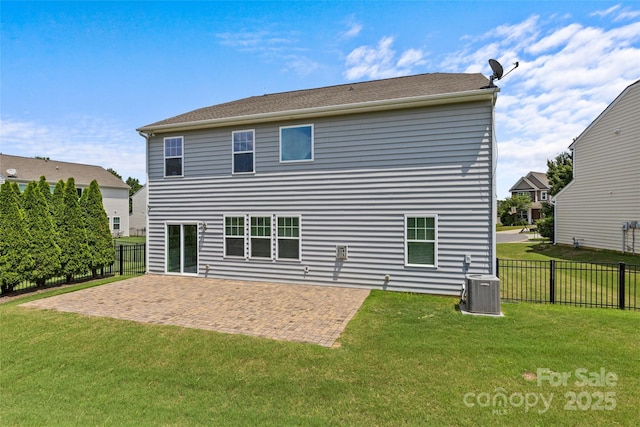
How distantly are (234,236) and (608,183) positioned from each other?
19218 mm

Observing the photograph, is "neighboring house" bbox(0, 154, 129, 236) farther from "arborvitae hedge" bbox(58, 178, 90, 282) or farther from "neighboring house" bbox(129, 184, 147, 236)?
"arborvitae hedge" bbox(58, 178, 90, 282)

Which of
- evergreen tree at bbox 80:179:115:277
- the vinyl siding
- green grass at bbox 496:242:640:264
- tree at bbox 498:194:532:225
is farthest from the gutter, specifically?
tree at bbox 498:194:532:225

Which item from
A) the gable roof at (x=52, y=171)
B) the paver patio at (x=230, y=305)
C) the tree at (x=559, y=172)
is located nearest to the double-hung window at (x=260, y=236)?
the paver patio at (x=230, y=305)

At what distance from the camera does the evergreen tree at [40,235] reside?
8898 mm

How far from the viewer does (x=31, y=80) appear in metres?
10.6

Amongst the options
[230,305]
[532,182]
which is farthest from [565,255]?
[532,182]

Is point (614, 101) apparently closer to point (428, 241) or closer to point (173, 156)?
point (428, 241)

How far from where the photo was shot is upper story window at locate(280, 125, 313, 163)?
357 inches

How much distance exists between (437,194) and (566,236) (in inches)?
672

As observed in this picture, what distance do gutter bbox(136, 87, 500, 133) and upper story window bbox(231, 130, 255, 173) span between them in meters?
0.39

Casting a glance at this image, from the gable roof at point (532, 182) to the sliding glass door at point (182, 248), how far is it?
5312cm

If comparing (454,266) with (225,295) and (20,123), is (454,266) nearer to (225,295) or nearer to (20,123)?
(225,295)

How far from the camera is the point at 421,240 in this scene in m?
8.02

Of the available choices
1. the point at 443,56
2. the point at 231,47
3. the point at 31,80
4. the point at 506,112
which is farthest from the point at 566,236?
the point at 31,80
